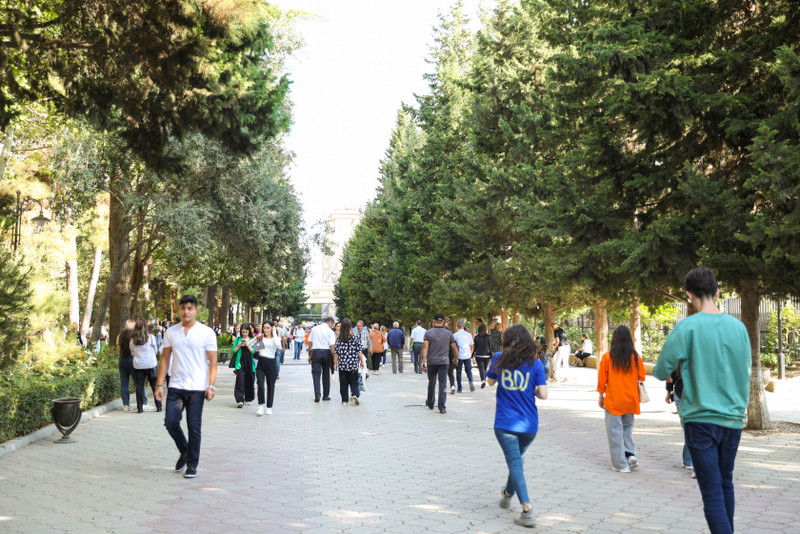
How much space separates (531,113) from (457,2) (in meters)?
30.1

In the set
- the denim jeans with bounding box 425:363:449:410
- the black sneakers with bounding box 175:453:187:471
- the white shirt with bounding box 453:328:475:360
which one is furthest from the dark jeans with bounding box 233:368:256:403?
the black sneakers with bounding box 175:453:187:471

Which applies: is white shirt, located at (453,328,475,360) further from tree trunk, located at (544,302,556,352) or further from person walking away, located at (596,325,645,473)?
person walking away, located at (596,325,645,473)

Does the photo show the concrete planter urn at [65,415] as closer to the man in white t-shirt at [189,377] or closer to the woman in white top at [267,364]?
the man in white t-shirt at [189,377]

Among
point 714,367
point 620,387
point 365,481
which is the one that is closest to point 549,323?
point 620,387

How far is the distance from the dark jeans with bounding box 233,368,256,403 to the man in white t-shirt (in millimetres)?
8028

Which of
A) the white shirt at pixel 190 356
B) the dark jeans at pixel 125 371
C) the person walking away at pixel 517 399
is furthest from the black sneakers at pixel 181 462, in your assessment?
the dark jeans at pixel 125 371

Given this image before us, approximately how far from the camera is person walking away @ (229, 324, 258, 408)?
16391 mm

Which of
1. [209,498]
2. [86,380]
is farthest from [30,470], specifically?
[86,380]

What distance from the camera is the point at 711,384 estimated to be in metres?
4.66

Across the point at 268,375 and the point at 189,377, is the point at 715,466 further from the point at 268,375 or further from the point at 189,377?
the point at 268,375

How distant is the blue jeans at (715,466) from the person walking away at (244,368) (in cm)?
1261

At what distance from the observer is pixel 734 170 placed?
39.8 ft

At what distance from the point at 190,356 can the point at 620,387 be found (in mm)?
4969

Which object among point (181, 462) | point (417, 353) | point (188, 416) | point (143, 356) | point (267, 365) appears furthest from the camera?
point (417, 353)
